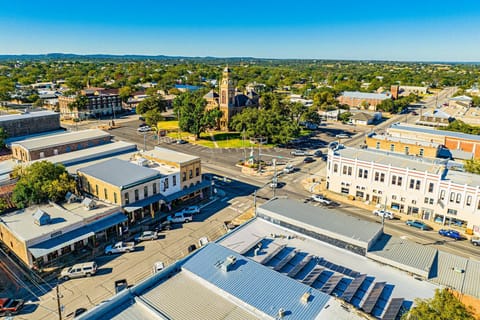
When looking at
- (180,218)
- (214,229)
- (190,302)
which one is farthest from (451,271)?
(180,218)

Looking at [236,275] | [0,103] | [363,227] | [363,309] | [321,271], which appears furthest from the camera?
[0,103]

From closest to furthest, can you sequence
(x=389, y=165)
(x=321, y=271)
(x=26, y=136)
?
(x=321, y=271)
(x=389, y=165)
(x=26, y=136)

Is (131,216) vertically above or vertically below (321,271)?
below

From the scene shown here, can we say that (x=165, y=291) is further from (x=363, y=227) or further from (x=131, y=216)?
(x=131, y=216)

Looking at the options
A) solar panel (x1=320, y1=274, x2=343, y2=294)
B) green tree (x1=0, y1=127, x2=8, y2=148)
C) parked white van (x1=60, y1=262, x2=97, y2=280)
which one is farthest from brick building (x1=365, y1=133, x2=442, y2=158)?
green tree (x1=0, y1=127, x2=8, y2=148)

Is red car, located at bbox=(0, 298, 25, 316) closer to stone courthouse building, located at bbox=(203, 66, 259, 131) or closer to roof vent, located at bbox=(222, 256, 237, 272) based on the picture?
roof vent, located at bbox=(222, 256, 237, 272)

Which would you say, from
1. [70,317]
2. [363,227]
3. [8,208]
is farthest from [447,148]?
[8,208]

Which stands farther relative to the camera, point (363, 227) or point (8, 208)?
point (8, 208)

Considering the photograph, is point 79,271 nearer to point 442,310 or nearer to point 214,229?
point 214,229

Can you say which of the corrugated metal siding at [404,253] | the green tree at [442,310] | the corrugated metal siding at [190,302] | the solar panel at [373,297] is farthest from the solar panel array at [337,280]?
the corrugated metal siding at [190,302]
